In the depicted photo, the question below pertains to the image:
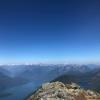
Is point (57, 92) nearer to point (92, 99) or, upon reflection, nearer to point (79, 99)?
point (79, 99)

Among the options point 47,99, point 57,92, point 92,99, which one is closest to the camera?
point 47,99

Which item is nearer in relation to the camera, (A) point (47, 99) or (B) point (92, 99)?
(A) point (47, 99)

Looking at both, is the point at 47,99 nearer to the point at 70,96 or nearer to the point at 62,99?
the point at 62,99

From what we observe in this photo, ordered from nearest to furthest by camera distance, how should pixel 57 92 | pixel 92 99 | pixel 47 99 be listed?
pixel 47 99 → pixel 57 92 → pixel 92 99

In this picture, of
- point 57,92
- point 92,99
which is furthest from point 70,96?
point 92,99

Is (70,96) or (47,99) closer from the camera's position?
(47,99)

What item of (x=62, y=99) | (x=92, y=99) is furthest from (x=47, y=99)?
(x=92, y=99)

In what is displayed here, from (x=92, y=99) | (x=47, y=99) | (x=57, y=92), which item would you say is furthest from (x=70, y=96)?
(x=92, y=99)

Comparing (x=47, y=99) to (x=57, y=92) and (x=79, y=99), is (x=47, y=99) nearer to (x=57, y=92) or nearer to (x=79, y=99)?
(x=57, y=92)
